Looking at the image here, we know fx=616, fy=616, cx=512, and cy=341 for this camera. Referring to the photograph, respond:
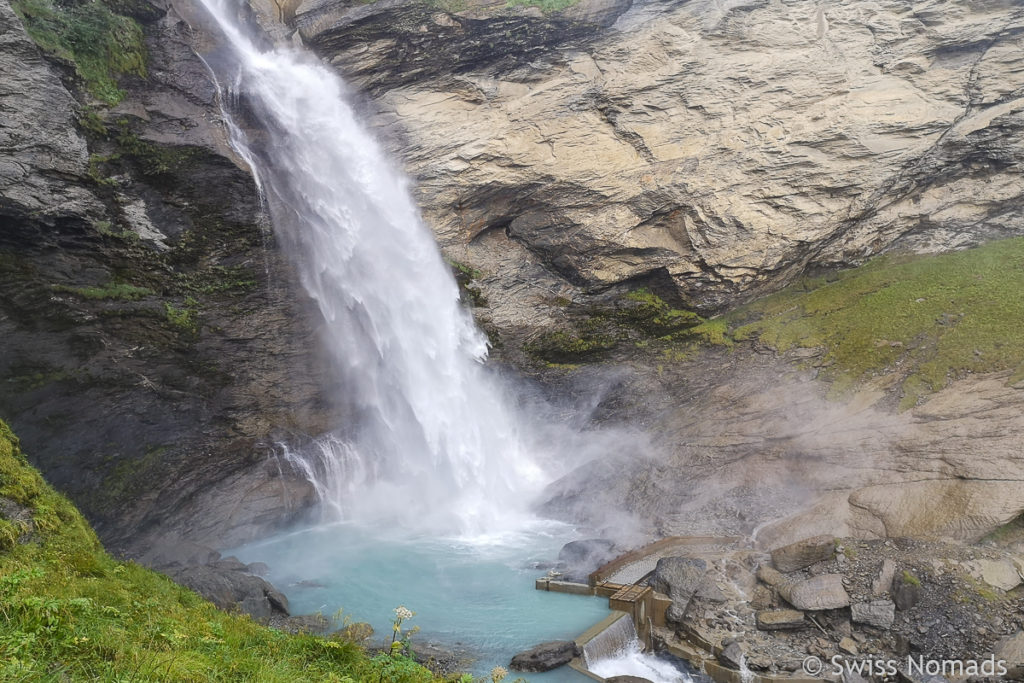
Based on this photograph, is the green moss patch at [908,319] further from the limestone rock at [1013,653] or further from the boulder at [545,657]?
the boulder at [545,657]

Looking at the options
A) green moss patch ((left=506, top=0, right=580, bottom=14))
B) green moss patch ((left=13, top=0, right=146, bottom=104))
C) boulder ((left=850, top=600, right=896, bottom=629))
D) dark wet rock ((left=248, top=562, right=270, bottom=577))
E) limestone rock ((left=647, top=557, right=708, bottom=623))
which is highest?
green moss patch ((left=13, top=0, right=146, bottom=104))

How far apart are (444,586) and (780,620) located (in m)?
6.20

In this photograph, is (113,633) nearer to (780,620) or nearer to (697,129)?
(780,620)

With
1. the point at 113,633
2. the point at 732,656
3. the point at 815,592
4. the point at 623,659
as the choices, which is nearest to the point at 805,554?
the point at 815,592

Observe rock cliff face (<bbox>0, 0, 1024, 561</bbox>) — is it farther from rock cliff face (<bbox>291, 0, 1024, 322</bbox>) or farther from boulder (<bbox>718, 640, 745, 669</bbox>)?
boulder (<bbox>718, 640, 745, 669</bbox>)

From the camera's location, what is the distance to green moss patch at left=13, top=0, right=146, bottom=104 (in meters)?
12.9

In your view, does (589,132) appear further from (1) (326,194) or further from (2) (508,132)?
(1) (326,194)

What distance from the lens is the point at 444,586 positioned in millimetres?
12367

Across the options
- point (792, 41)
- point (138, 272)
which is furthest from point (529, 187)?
point (138, 272)

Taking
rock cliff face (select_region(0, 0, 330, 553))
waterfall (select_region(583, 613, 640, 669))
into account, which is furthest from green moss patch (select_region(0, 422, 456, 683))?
rock cliff face (select_region(0, 0, 330, 553))

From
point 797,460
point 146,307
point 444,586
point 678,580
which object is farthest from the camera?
point 797,460

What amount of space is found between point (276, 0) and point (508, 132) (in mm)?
9304

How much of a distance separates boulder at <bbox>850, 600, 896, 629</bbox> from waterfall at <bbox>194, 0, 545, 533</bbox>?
8672mm

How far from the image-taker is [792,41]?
57.5ft
